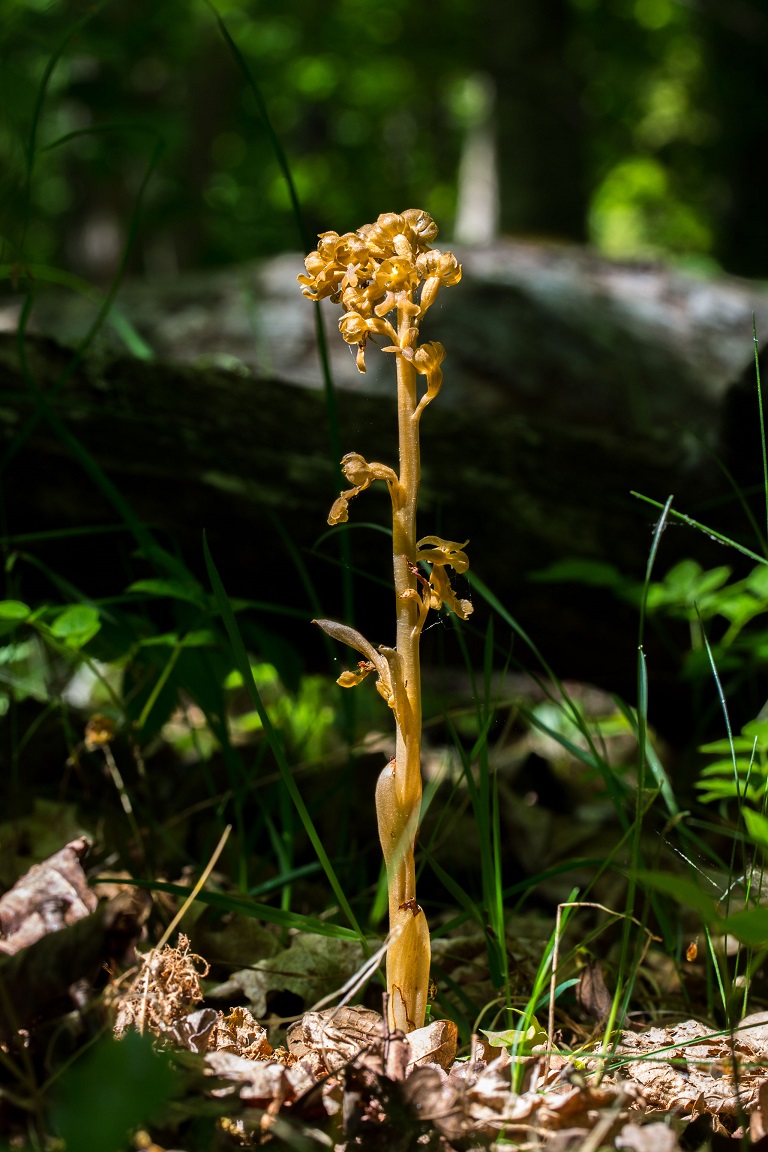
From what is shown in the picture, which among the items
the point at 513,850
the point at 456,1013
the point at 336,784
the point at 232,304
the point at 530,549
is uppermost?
the point at 232,304

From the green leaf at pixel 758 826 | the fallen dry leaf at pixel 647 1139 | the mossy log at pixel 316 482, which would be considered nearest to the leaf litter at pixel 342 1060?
the fallen dry leaf at pixel 647 1139

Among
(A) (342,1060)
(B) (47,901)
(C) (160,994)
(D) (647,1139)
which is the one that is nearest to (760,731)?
(D) (647,1139)

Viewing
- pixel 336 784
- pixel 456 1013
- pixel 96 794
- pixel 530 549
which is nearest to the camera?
pixel 456 1013

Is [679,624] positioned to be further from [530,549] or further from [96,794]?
[96,794]

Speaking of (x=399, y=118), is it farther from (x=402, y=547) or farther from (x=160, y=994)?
(x=160, y=994)

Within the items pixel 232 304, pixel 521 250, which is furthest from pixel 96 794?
pixel 521 250

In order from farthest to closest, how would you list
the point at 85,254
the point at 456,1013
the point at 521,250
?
the point at 85,254 → the point at 521,250 → the point at 456,1013

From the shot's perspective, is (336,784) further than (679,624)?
No

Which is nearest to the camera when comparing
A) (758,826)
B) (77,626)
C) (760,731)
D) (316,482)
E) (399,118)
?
(758,826)
